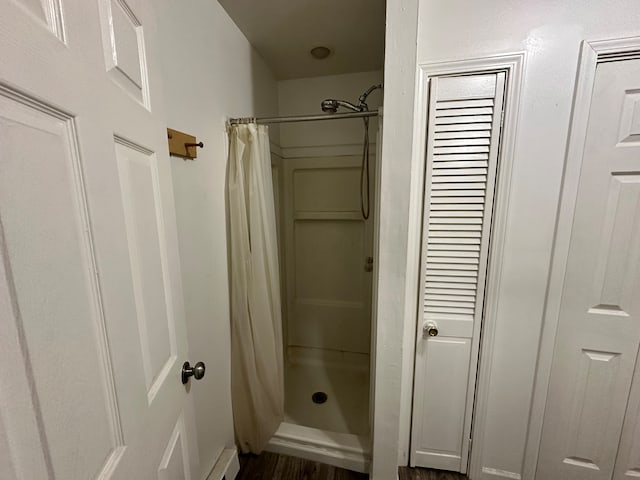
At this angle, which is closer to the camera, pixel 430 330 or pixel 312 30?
pixel 430 330

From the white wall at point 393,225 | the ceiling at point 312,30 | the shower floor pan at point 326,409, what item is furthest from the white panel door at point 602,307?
the ceiling at point 312,30

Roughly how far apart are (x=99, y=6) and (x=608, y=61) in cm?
154

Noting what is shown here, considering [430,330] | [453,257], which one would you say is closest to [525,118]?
[453,257]

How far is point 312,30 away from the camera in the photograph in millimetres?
1456

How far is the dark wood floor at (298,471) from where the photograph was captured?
4.52 feet

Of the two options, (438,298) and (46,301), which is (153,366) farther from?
(438,298)

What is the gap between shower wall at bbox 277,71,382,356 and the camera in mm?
2035

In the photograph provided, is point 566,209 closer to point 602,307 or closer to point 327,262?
point 602,307

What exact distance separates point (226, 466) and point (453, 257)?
4.93ft

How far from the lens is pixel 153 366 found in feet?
2.09

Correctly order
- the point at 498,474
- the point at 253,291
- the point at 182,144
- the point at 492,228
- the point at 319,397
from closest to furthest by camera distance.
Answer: the point at 182,144 < the point at 492,228 < the point at 498,474 < the point at 253,291 < the point at 319,397

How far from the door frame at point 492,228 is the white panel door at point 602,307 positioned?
0.26 meters

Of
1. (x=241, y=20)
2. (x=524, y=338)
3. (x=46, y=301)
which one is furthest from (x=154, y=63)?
(x=524, y=338)

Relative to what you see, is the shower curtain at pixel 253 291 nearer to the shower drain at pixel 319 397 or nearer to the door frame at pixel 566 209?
the shower drain at pixel 319 397
